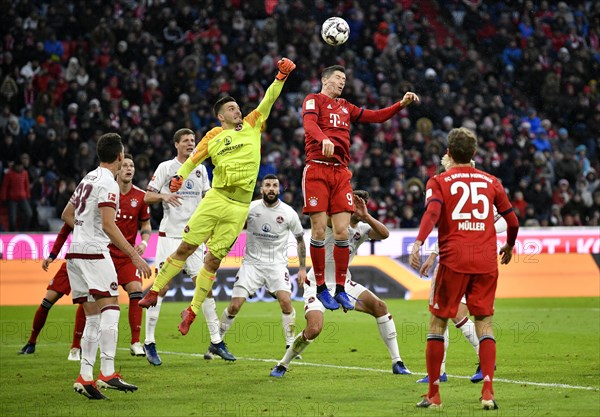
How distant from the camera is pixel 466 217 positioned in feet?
27.0

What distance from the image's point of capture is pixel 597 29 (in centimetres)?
3062

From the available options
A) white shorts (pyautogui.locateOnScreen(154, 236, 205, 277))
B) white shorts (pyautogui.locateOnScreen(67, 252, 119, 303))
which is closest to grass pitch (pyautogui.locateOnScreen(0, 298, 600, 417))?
white shorts (pyautogui.locateOnScreen(67, 252, 119, 303))

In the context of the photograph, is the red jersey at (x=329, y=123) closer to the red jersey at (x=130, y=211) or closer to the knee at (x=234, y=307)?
the knee at (x=234, y=307)

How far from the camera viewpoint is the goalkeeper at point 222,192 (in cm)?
1108

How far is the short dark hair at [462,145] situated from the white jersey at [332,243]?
2983mm

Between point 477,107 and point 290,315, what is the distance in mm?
15402

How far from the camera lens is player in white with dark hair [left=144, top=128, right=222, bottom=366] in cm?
1241

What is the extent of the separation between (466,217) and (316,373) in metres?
3.50

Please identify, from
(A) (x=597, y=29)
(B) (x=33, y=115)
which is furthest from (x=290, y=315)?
(A) (x=597, y=29)

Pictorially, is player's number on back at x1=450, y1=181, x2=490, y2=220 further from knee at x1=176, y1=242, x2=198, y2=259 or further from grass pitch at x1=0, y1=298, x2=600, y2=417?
knee at x1=176, y1=242, x2=198, y2=259

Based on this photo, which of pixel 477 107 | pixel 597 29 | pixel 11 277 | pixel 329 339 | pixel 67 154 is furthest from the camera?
pixel 597 29

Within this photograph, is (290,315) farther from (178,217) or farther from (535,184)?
(535,184)

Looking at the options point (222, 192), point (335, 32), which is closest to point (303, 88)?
point (335, 32)

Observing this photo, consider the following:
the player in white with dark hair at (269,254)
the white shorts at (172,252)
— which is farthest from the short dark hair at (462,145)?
the white shorts at (172,252)
